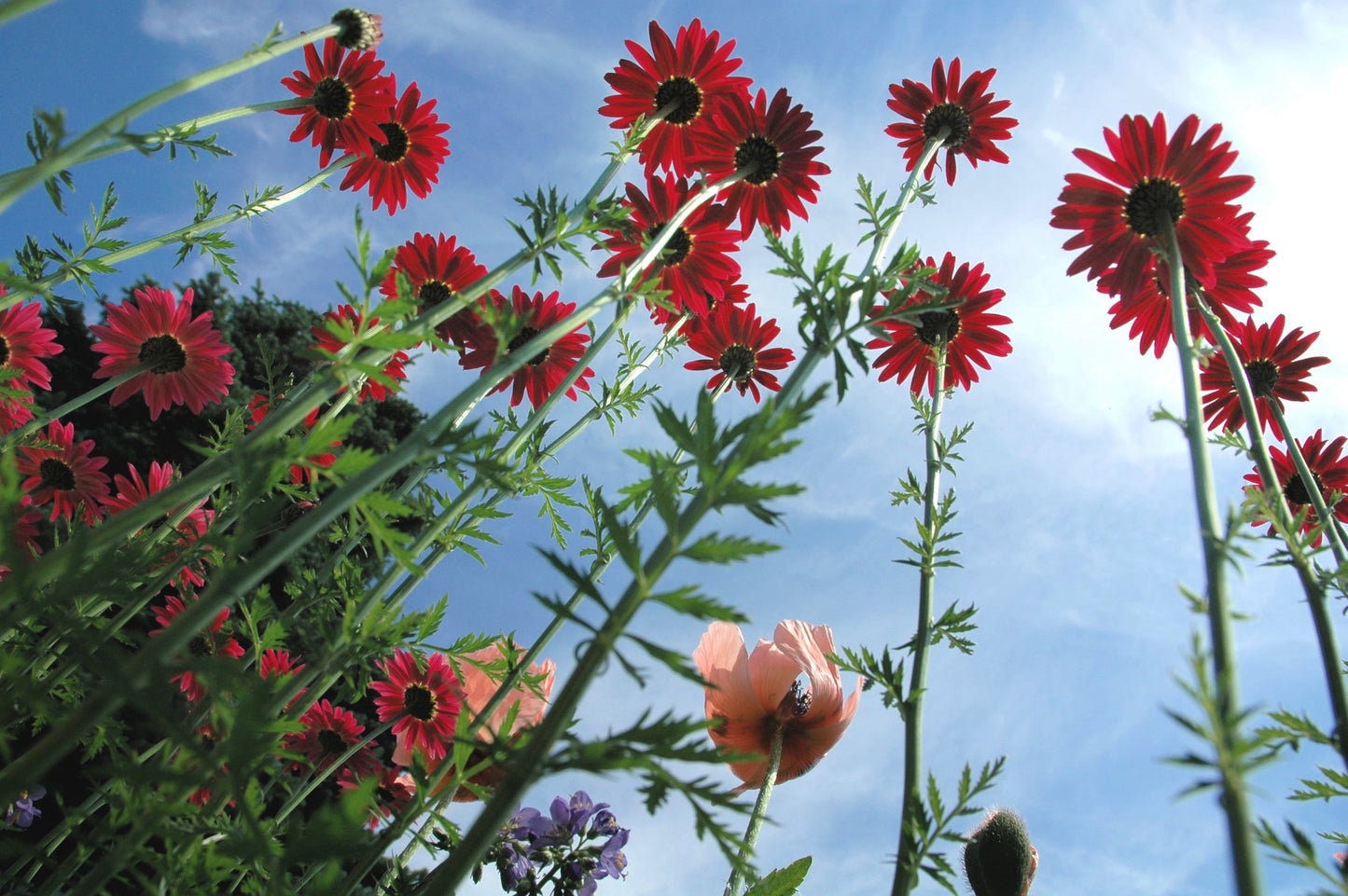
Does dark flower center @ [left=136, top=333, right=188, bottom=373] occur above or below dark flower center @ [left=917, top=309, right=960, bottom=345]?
below

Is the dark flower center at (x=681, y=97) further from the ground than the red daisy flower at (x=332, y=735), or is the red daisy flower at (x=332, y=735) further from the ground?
the dark flower center at (x=681, y=97)

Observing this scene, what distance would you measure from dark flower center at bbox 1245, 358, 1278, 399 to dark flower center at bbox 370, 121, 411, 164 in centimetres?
260

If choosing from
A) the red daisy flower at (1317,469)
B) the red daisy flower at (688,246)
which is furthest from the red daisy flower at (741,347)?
the red daisy flower at (1317,469)

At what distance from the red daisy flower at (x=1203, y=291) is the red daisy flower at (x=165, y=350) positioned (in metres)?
2.53

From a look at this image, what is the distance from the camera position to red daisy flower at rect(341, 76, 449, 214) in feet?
8.56

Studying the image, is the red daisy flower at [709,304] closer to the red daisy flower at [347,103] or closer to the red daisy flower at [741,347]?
the red daisy flower at [741,347]

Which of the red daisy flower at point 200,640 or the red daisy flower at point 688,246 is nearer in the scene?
the red daisy flower at point 200,640

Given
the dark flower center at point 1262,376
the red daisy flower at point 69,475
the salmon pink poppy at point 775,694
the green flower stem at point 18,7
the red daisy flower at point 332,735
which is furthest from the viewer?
the red daisy flower at point 69,475

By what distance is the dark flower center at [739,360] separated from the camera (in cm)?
266

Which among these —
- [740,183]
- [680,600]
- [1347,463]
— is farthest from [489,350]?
[1347,463]

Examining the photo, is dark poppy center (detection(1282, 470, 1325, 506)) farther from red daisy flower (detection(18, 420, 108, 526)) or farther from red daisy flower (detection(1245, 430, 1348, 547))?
red daisy flower (detection(18, 420, 108, 526))

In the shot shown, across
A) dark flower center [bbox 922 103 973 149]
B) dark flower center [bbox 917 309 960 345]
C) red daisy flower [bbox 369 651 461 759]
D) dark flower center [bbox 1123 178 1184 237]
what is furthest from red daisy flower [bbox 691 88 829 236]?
red daisy flower [bbox 369 651 461 759]

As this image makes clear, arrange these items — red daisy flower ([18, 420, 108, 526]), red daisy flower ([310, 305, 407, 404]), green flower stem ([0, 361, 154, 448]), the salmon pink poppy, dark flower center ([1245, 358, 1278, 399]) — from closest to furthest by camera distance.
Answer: red daisy flower ([310, 305, 407, 404]), green flower stem ([0, 361, 154, 448]), the salmon pink poppy, dark flower center ([1245, 358, 1278, 399]), red daisy flower ([18, 420, 108, 526])

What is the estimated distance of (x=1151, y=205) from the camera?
1402 mm
